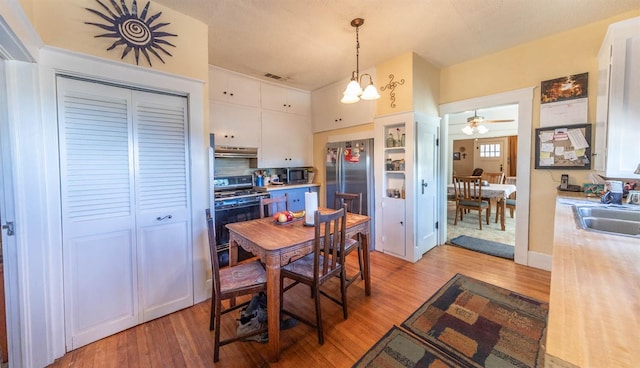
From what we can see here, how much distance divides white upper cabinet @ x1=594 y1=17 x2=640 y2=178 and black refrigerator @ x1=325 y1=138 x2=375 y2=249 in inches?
86.9

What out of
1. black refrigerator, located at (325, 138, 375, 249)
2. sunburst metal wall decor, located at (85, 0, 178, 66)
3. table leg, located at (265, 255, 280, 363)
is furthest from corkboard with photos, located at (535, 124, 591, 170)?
sunburst metal wall decor, located at (85, 0, 178, 66)

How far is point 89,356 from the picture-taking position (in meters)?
1.71

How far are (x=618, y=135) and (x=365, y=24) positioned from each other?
2227mm

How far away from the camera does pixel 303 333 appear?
75.1 inches

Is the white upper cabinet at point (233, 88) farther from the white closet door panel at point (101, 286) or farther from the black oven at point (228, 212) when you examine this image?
the white closet door panel at point (101, 286)

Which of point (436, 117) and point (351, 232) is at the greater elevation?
point (436, 117)

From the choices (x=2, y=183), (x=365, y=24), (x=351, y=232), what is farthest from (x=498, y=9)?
(x=2, y=183)

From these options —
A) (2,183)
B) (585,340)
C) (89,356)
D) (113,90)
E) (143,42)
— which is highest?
(143,42)

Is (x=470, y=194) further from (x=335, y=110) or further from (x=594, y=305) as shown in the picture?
(x=594, y=305)

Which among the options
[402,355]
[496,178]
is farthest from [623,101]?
[496,178]

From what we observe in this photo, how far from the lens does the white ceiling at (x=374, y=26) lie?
6.93 feet

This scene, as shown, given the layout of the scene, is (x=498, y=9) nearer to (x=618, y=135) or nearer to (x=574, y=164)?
(x=618, y=135)

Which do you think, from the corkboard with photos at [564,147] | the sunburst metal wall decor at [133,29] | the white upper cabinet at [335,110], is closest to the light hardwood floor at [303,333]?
the corkboard with photos at [564,147]

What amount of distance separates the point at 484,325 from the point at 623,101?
6.48ft
